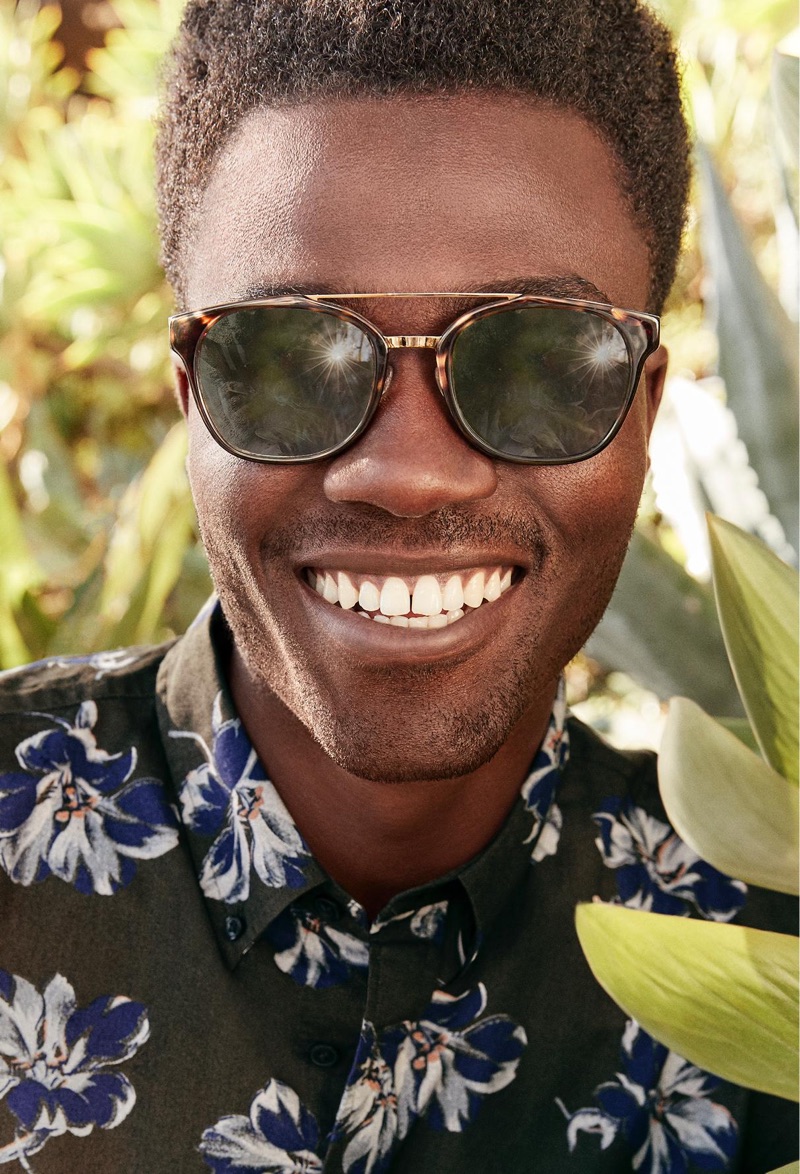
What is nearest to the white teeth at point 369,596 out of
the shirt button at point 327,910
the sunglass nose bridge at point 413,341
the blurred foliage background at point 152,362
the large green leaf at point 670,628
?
the sunglass nose bridge at point 413,341

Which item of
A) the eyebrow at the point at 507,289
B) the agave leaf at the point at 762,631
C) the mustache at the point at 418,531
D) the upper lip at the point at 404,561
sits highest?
the eyebrow at the point at 507,289

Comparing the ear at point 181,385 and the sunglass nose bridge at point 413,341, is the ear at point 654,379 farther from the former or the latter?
the ear at point 181,385

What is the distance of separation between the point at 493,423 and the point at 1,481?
1.61 meters

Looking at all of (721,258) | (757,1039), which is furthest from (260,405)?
(721,258)

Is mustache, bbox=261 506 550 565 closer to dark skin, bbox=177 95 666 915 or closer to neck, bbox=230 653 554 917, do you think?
dark skin, bbox=177 95 666 915

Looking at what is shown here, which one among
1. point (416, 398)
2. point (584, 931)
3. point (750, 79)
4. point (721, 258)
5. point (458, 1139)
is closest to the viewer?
point (584, 931)

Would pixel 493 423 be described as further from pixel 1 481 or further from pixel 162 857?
pixel 1 481

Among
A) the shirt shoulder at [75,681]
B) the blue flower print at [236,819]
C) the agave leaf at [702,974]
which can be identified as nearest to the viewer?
the agave leaf at [702,974]

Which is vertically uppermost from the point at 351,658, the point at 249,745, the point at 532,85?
the point at 532,85

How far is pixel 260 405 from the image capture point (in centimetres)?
118

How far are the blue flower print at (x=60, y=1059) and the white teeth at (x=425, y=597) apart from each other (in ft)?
1.65

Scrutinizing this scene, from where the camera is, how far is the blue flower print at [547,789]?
1.44 meters

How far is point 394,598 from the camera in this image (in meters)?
1.19

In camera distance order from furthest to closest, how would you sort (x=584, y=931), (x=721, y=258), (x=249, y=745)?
1. (x=721, y=258)
2. (x=249, y=745)
3. (x=584, y=931)
